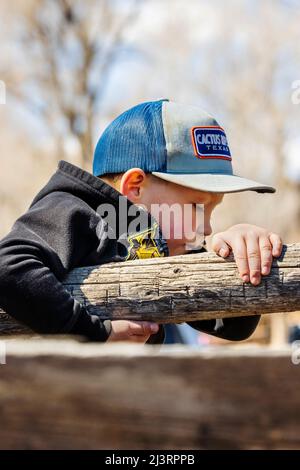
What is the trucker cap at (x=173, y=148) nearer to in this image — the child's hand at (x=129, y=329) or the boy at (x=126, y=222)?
the boy at (x=126, y=222)

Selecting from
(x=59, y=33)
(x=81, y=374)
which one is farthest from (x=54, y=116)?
(x=81, y=374)

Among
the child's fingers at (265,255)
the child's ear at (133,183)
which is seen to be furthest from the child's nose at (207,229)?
the child's fingers at (265,255)

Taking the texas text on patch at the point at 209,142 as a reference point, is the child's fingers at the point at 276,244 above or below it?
below

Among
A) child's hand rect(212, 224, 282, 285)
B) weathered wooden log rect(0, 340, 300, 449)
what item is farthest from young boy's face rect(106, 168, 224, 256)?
weathered wooden log rect(0, 340, 300, 449)

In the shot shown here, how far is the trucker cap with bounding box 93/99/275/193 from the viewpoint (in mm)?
2428

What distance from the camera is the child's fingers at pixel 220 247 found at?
73.1 inches

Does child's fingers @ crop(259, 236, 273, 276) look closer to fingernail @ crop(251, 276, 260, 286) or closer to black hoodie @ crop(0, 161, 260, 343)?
fingernail @ crop(251, 276, 260, 286)

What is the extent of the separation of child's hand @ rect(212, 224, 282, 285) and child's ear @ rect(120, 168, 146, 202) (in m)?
0.57

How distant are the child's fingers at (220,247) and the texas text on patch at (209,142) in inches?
24.0

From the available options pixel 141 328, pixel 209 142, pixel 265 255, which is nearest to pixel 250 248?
pixel 265 255

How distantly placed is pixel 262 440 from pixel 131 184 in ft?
5.49

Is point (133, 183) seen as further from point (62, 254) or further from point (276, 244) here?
point (276, 244)
